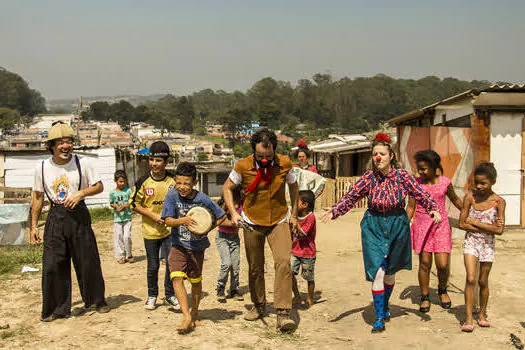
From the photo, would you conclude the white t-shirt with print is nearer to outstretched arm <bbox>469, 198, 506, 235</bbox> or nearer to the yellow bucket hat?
the yellow bucket hat

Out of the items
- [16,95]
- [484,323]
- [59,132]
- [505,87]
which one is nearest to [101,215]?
[59,132]

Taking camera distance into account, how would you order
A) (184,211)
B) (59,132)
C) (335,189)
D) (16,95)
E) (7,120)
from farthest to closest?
(16,95) < (7,120) < (335,189) < (59,132) < (184,211)

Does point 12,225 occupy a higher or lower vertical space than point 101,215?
higher

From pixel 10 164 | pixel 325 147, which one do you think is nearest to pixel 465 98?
pixel 325 147

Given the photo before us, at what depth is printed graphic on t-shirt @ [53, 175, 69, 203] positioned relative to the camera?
5574 millimetres

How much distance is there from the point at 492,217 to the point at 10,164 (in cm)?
1945

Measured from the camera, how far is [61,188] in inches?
220

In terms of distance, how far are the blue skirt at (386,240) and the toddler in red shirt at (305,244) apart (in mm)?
864

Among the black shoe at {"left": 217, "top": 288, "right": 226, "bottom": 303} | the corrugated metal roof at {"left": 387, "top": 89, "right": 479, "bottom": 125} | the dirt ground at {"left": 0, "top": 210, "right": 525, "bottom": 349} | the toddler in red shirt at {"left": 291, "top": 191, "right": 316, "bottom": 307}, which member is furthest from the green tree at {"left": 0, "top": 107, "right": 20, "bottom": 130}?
the toddler in red shirt at {"left": 291, "top": 191, "right": 316, "bottom": 307}

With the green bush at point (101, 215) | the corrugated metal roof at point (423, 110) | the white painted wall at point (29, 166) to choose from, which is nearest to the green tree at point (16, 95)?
the white painted wall at point (29, 166)

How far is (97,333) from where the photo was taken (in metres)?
5.15

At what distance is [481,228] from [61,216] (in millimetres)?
4053

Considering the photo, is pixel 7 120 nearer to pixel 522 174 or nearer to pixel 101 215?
pixel 101 215

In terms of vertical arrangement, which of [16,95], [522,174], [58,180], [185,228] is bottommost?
[185,228]
